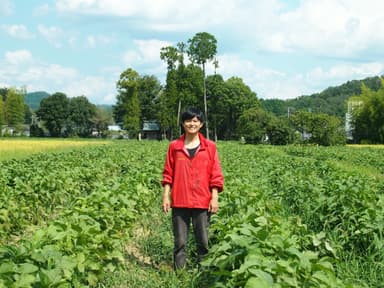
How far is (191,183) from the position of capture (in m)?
6.21

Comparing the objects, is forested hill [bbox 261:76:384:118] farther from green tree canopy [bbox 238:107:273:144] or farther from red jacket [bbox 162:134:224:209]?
red jacket [bbox 162:134:224:209]

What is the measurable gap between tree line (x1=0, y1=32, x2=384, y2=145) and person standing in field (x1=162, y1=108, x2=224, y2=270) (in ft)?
151

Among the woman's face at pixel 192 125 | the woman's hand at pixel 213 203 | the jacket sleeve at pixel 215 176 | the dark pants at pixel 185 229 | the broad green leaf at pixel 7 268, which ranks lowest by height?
the dark pants at pixel 185 229

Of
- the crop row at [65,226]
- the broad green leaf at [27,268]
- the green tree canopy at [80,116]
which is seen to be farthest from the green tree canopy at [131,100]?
the broad green leaf at [27,268]

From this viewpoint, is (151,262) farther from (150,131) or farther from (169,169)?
(150,131)

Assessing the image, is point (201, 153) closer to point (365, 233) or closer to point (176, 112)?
point (365, 233)

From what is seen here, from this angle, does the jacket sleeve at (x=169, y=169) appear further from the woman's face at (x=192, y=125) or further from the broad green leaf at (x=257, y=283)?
the broad green leaf at (x=257, y=283)

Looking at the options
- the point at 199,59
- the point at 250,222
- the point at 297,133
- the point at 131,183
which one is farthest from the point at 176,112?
the point at 250,222

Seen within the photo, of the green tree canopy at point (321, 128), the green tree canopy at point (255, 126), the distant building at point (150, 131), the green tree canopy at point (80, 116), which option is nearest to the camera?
the green tree canopy at point (321, 128)

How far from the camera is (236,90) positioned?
8444 centimetres

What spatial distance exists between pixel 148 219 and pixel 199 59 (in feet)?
217

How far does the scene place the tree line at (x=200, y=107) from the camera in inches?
2142

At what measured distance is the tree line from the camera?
54.4 meters

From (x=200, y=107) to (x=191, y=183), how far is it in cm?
5552
